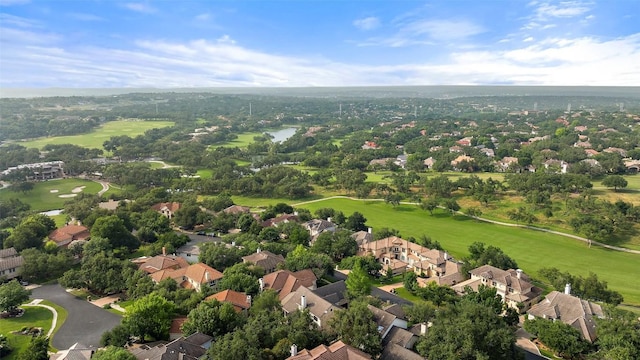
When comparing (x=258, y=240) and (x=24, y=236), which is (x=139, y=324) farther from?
(x=24, y=236)

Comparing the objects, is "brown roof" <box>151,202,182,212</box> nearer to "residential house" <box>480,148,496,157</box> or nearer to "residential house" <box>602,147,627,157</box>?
"residential house" <box>480,148,496,157</box>

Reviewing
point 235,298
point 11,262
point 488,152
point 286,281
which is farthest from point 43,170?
point 488,152

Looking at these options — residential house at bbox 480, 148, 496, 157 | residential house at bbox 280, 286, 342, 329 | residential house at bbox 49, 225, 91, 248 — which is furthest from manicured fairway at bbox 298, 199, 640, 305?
residential house at bbox 480, 148, 496, 157

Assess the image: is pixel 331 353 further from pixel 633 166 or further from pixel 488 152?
pixel 488 152

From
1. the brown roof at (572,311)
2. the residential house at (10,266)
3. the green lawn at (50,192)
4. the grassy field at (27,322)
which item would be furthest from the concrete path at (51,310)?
the brown roof at (572,311)

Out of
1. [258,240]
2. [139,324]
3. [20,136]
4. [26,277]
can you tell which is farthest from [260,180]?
[20,136]
